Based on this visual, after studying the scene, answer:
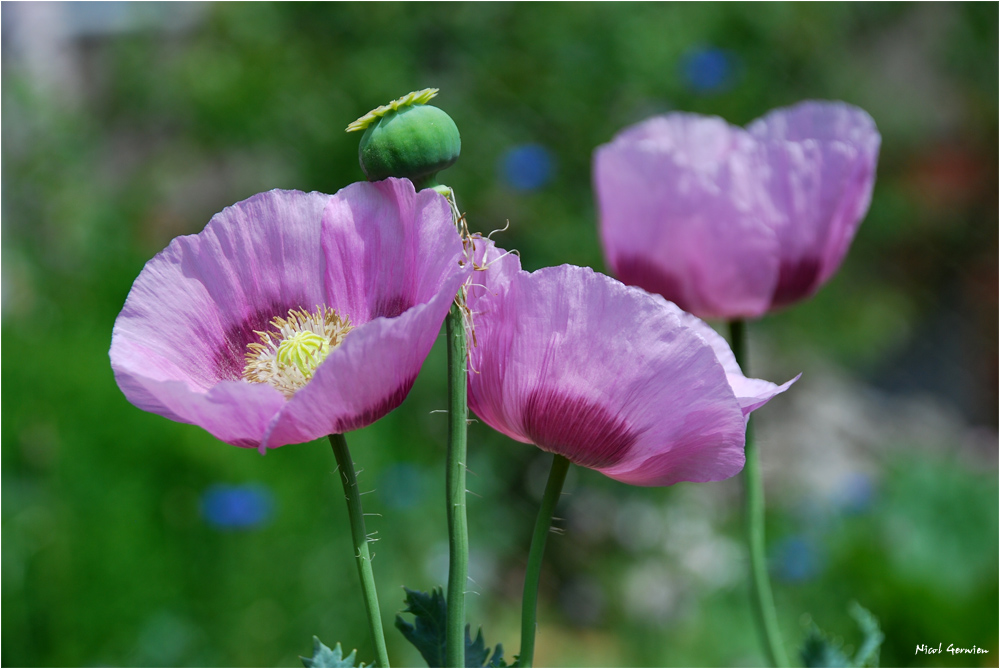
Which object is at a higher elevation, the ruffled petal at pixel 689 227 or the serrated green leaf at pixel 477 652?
the ruffled petal at pixel 689 227

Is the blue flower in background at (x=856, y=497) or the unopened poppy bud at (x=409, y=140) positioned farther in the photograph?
the blue flower in background at (x=856, y=497)

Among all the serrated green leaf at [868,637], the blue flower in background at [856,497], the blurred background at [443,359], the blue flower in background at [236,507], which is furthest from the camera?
the blue flower in background at [856,497]

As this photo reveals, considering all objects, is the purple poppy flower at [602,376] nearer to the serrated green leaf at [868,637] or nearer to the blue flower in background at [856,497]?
the serrated green leaf at [868,637]

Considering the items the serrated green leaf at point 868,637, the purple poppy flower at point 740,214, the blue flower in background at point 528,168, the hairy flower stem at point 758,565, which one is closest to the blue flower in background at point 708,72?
the blue flower in background at point 528,168

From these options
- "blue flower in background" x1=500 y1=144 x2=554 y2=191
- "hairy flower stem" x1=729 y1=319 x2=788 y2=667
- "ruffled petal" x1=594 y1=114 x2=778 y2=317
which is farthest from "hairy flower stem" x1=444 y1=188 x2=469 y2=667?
"blue flower in background" x1=500 y1=144 x2=554 y2=191

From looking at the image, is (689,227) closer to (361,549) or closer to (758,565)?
(758,565)

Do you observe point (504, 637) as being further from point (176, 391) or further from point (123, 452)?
point (176, 391)

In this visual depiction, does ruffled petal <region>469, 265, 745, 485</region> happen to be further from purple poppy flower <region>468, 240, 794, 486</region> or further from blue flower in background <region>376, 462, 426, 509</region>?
blue flower in background <region>376, 462, 426, 509</region>

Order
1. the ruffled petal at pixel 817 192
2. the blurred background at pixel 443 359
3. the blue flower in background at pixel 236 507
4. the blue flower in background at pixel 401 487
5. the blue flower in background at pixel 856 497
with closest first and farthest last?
the ruffled petal at pixel 817 192 < the blue flower in background at pixel 236 507 < the blurred background at pixel 443 359 < the blue flower in background at pixel 401 487 < the blue flower in background at pixel 856 497
